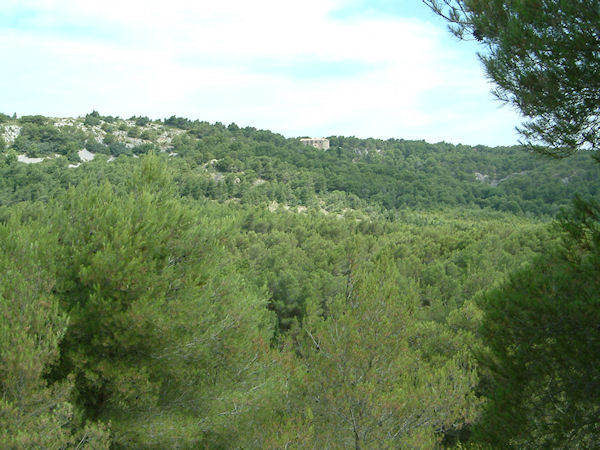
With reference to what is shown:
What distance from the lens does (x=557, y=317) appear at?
121 inches

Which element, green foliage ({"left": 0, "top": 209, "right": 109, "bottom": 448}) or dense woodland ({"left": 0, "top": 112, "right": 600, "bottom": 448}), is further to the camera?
green foliage ({"left": 0, "top": 209, "right": 109, "bottom": 448})

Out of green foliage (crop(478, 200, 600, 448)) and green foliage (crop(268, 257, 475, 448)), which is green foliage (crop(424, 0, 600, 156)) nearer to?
green foliage (crop(478, 200, 600, 448))

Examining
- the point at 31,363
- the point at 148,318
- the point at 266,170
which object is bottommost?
the point at 31,363

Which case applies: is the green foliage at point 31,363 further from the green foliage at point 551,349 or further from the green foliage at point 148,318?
the green foliage at point 551,349

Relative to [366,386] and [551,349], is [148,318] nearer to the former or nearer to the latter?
[366,386]

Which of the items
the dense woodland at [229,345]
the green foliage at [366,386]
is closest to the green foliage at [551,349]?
the dense woodland at [229,345]

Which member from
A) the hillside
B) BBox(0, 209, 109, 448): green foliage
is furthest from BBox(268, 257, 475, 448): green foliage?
the hillside

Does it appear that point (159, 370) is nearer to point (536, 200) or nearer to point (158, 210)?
point (158, 210)

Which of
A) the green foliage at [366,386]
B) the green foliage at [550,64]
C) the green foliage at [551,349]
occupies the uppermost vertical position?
the green foliage at [550,64]

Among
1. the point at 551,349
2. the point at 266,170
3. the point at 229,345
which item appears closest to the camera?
the point at 551,349

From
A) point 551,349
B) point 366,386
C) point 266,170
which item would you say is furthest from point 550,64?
point 266,170

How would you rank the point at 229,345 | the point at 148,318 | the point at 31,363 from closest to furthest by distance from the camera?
the point at 31,363, the point at 148,318, the point at 229,345

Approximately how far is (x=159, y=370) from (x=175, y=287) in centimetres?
109

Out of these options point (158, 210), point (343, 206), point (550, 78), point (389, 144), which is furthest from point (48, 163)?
point (389, 144)
